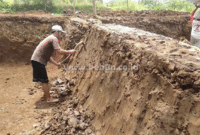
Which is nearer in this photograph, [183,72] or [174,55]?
[183,72]

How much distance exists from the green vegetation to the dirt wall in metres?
5.45

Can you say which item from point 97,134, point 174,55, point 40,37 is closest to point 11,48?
point 40,37

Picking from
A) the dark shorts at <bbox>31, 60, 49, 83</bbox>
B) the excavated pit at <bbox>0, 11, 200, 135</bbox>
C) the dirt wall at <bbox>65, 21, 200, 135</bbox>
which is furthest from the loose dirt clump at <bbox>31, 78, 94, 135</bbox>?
the dark shorts at <bbox>31, 60, 49, 83</bbox>

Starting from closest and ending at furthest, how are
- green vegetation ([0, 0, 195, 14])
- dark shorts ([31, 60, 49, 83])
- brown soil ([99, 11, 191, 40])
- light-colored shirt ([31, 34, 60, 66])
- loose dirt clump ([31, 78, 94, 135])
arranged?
1. loose dirt clump ([31, 78, 94, 135])
2. light-colored shirt ([31, 34, 60, 66])
3. dark shorts ([31, 60, 49, 83])
4. brown soil ([99, 11, 191, 40])
5. green vegetation ([0, 0, 195, 14])

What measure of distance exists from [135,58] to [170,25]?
6236mm

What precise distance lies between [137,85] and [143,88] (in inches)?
5.4

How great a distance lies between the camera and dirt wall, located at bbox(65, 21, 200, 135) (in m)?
1.60

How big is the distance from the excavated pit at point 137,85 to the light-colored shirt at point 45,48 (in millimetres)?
861

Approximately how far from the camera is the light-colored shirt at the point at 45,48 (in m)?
3.76

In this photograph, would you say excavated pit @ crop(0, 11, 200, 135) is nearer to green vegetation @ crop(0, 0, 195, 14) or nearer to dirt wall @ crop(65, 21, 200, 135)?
dirt wall @ crop(65, 21, 200, 135)

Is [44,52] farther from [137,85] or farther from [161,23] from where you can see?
[161,23]

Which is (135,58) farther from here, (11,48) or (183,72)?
(11,48)

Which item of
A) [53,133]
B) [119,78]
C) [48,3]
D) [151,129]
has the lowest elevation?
[53,133]

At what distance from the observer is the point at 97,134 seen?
2803mm
